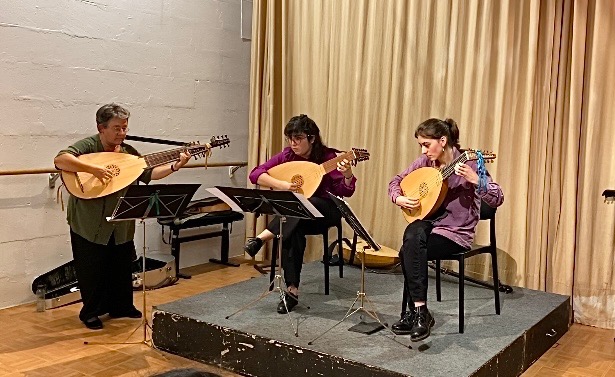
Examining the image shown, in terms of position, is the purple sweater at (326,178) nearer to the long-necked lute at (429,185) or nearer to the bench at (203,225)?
the long-necked lute at (429,185)

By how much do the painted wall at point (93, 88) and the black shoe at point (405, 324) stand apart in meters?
2.44

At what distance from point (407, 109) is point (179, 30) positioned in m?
1.85

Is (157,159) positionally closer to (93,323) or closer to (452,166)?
(93,323)

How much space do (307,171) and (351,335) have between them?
3.19 feet

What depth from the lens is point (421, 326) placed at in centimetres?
324

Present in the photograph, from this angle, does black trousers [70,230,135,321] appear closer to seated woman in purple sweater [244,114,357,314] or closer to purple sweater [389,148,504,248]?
seated woman in purple sweater [244,114,357,314]

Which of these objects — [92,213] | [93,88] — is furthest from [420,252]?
[93,88]

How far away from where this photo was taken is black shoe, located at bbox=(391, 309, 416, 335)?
331 cm

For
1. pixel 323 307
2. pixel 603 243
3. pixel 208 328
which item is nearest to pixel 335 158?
pixel 323 307

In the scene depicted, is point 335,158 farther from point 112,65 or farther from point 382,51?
point 112,65

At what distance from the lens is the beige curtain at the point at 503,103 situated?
13.4 ft

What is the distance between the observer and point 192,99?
5.39m

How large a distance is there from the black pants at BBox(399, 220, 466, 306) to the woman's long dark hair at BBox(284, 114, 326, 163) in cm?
75

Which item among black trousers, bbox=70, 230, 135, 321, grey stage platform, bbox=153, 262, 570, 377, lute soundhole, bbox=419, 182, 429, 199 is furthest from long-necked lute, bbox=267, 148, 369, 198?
black trousers, bbox=70, 230, 135, 321
